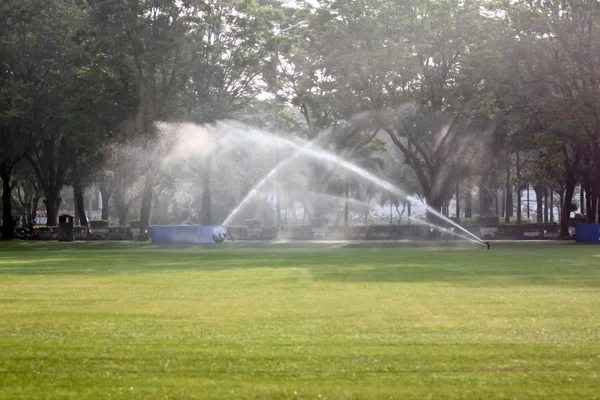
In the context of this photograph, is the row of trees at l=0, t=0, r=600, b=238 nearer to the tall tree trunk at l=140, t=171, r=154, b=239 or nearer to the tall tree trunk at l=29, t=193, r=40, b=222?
the tall tree trunk at l=140, t=171, r=154, b=239

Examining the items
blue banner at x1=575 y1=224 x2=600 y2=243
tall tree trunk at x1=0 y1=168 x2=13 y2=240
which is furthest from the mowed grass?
tall tree trunk at x1=0 y1=168 x2=13 y2=240

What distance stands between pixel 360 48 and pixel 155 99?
16.0 metres

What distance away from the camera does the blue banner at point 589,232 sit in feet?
193

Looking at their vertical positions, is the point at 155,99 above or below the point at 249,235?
above

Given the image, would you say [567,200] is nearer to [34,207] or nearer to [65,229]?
[65,229]

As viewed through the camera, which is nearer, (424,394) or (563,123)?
(424,394)

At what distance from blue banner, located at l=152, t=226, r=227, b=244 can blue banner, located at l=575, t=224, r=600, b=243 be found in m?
26.1

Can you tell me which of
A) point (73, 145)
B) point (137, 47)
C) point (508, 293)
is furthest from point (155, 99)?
point (508, 293)

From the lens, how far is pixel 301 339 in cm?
1260

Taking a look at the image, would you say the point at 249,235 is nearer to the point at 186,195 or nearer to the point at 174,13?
the point at 174,13

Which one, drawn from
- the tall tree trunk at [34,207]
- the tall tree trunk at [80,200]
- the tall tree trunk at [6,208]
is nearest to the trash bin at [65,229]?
the tall tree trunk at [6,208]

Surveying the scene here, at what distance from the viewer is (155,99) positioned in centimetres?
6156

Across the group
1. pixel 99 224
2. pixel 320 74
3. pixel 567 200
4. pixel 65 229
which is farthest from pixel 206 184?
pixel 567 200

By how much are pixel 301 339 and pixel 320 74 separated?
54.5 meters
